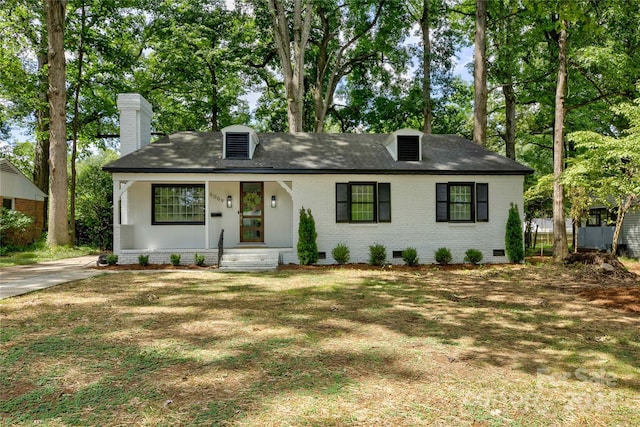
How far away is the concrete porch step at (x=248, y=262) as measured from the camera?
11.5 metres

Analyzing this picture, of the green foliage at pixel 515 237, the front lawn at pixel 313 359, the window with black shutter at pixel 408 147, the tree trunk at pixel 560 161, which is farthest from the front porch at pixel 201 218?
the tree trunk at pixel 560 161

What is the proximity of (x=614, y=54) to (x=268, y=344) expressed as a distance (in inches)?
700

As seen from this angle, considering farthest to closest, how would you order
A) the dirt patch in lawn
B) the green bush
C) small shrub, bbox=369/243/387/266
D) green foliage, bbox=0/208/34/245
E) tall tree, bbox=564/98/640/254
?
green foliage, bbox=0/208/34/245 < the green bush < small shrub, bbox=369/243/387/266 < tall tree, bbox=564/98/640/254 < the dirt patch in lawn

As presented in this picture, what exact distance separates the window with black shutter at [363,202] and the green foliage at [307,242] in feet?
3.81

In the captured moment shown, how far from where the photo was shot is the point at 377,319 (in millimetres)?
6000

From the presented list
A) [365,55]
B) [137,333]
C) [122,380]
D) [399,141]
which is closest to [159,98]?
[365,55]

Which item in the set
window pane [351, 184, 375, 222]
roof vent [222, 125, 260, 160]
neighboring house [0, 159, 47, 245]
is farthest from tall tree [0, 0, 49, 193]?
window pane [351, 184, 375, 222]

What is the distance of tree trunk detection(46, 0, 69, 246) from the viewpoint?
14977mm

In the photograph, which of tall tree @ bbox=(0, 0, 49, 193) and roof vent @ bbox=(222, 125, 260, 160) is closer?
roof vent @ bbox=(222, 125, 260, 160)

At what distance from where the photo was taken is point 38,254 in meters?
14.1

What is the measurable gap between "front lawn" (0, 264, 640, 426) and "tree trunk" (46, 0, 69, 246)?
913 centimetres

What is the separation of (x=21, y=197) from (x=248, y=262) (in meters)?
13.2

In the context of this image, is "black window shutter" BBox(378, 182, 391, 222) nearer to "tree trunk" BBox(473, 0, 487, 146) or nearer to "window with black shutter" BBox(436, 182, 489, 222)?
"window with black shutter" BBox(436, 182, 489, 222)

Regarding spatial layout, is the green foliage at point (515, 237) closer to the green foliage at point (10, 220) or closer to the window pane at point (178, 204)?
the window pane at point (178, 204)
